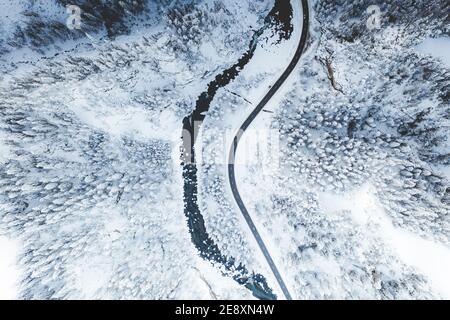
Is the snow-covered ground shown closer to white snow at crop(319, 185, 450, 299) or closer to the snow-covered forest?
the snow-covered forest

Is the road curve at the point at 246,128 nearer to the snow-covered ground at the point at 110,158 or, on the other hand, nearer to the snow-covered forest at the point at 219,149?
the snow-covered forest at the point at 219,149

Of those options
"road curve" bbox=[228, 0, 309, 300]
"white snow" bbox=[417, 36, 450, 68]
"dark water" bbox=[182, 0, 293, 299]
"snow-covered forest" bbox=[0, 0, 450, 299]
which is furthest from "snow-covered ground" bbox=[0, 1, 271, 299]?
"white snow" bbox=[417, 36, 450, 68]

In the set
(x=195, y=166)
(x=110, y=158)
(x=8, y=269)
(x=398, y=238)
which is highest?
(x=110, y=158)

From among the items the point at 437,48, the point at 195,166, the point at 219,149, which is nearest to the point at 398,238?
the point at 437,48

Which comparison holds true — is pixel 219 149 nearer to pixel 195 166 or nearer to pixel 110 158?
pixel 195 166

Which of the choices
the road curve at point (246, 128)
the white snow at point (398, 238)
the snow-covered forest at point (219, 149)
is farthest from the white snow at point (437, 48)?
the white snow at point (398, 238)
